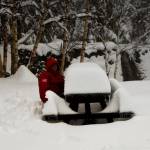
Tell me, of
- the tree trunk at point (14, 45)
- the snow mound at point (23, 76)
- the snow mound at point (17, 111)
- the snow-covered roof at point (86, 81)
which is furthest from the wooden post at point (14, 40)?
the snow-covered roof at point (86, 81)

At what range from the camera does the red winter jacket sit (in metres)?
9.52

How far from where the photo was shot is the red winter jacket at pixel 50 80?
952 centimetres

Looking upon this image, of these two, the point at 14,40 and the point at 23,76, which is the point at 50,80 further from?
the point at 14,40

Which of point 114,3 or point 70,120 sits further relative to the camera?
point 114,3

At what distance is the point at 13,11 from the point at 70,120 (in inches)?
331

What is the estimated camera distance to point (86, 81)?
848 centimetres

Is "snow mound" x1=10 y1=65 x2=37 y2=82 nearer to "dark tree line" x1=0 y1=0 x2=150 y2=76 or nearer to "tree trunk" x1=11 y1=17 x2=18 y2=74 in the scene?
"tree trunk" x1=11 y1=17 x2=18 y2=74

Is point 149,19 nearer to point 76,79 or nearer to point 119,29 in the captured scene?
point 119,29

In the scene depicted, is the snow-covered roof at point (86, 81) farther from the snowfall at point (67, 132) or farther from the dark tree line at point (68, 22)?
the dark tree line at point (68, 22)

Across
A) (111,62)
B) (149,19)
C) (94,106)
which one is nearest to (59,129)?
(94,106)

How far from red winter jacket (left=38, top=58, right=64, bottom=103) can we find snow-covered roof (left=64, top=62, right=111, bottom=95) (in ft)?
3.02

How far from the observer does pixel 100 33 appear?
77.2 feet

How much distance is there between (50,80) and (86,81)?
1437 millimetres

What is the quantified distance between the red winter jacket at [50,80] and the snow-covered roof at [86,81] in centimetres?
92
